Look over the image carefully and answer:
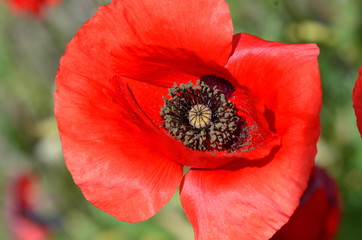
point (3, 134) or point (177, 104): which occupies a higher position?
point (177, 104)

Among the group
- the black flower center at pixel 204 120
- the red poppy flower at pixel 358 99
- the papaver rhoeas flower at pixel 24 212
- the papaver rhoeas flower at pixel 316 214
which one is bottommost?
the papaver rhoeas flower at pixel 24 212

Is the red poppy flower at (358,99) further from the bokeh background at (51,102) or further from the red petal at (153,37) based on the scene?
the bokeh background at (51,102)

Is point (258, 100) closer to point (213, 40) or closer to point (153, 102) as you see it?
point (213, 40)

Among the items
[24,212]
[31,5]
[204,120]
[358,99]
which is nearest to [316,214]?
[204,120]

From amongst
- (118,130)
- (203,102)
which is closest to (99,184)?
(118,130)

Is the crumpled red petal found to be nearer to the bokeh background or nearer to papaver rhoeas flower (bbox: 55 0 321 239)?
papaver rhoeas flower (bbox: 55 0 321 239)

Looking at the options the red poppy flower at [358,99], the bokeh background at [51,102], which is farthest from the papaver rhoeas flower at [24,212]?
the red poppy flower at [358,99]

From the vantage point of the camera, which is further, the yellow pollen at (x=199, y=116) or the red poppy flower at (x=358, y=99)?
the yellow pollen at (x=199, y=116)

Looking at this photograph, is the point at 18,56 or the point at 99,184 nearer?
the point at 99,184
